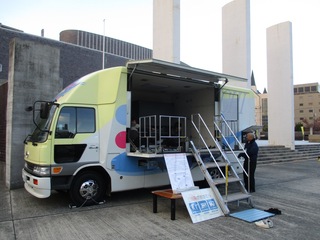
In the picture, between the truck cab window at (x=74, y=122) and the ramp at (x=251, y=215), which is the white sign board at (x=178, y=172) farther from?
the truck cab window at (x=74, y=122)

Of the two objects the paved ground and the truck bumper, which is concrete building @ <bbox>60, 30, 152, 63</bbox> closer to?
the paved ground

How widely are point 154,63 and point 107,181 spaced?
3.07 m

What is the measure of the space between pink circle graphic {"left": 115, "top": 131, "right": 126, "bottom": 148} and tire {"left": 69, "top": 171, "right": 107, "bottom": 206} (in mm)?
883

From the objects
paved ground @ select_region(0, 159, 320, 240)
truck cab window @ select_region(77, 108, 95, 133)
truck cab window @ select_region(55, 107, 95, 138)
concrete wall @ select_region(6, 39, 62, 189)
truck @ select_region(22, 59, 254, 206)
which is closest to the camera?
paved ground @ select_region(0, 159, 320, 240)

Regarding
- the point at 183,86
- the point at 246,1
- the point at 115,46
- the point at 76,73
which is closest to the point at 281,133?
the point at 246,1

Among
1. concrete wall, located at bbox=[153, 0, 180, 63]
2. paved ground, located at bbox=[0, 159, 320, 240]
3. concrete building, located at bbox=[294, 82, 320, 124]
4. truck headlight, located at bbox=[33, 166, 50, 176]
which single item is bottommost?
paved ground, located at bbox=[0, 159, 320, 240]

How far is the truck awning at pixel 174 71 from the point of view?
6.65m

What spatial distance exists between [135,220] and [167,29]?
10828mm

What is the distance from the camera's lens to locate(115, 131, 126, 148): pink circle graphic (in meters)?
6.87

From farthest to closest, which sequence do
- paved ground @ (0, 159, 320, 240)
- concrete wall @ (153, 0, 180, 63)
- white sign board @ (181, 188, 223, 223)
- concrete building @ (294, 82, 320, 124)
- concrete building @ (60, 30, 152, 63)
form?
concrete building @ (294, 82, 320, 124), concrete building @ (60, 30, 152, 63), concrete wall @ (153, 0, 180, 63), white sign board @ (181, 188, 223, 223), paved ground @ (0, 159, 320, 240)

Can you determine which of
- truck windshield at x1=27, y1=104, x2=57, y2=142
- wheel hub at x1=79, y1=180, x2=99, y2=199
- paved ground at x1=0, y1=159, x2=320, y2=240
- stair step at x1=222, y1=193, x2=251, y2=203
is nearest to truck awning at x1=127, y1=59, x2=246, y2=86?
truck windshield at x1=27, y1=104, x2=57, y2=142

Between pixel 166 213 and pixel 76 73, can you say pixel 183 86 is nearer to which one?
pixel 166 213

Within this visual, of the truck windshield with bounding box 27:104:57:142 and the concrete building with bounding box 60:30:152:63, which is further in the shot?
the concrete building with bounding box 60:30:152:63

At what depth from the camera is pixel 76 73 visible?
2177 cm
